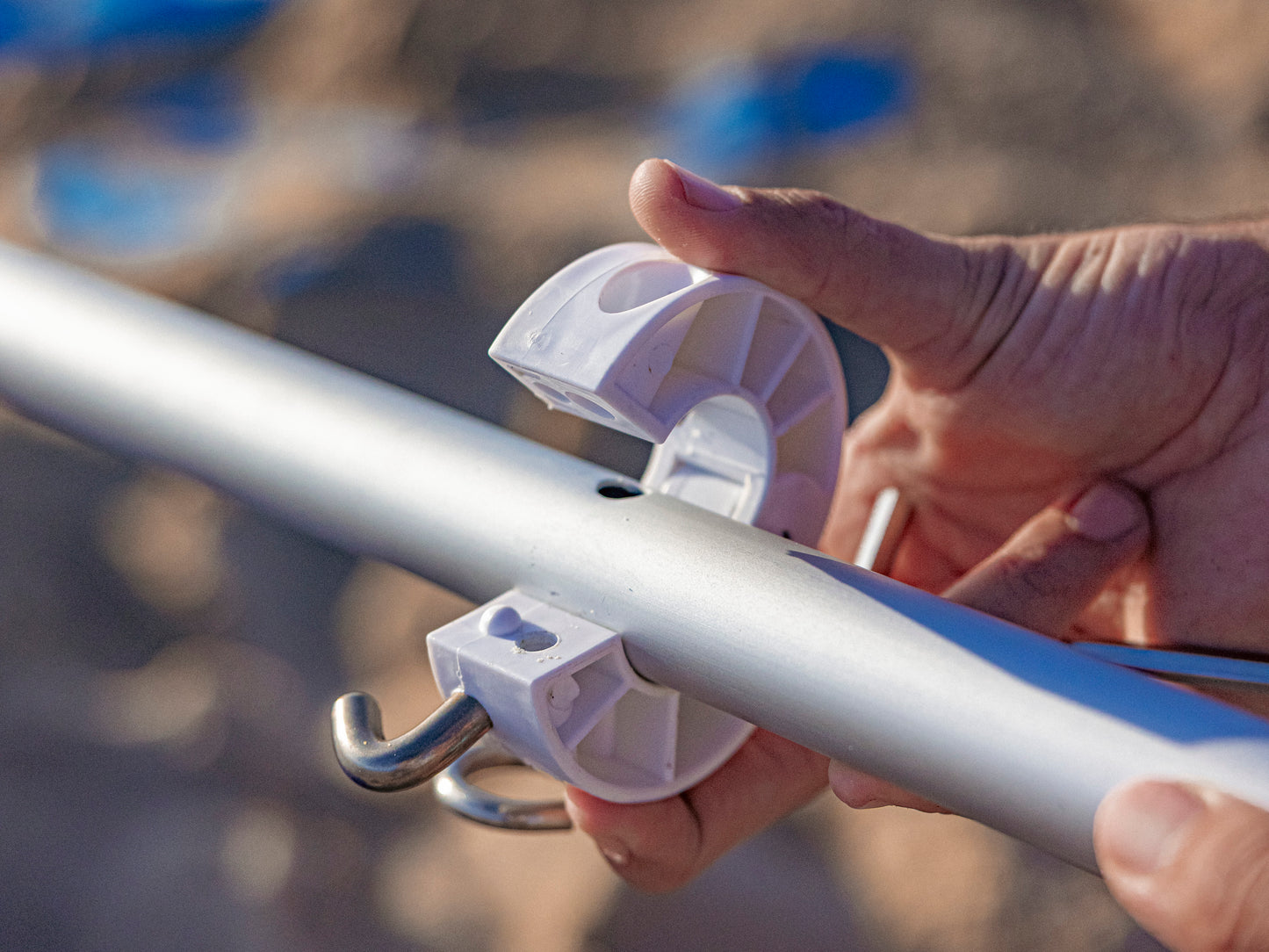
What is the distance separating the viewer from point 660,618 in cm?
56

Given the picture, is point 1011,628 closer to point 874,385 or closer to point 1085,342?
point 1085,342

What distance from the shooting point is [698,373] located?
65 centimetres

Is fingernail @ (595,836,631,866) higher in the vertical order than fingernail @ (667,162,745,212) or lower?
lower

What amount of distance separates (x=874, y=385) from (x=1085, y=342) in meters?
0.78

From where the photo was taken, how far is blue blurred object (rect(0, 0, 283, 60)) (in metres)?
2.13

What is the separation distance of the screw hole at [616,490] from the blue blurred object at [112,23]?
6.16 ft

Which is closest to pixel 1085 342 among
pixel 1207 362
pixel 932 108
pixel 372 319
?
pixel 1207 362

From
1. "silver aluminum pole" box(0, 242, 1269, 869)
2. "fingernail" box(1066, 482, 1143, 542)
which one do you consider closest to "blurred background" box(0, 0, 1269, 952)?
"fingernail" box(1066, 482, 1143, 542)

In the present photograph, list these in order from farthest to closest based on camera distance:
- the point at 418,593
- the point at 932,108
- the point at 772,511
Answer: the point at 932,108 → the point at 418,593 → the point at 772,511

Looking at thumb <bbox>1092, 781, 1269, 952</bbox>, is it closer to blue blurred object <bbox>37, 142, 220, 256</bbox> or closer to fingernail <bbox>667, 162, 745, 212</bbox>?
fingernail <bbox>667, 162, 745, 212</bbox>

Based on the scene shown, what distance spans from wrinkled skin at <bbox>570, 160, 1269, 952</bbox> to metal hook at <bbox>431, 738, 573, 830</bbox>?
0.14 feet

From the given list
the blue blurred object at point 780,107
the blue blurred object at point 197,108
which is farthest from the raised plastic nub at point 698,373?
the blue blurred object at point 197,108

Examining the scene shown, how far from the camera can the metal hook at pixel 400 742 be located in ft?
1.71

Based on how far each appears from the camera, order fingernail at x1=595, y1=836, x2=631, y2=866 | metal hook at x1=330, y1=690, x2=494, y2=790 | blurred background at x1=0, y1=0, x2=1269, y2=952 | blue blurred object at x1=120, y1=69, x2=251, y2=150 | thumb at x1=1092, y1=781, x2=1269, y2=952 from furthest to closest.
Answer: blue blurred object at x1=120, y1=69, x2=251, y2=150
blurred background at x1=0, y1=0, x2=1269, y2=952
fingernail at x1=595, y1=836, x2=631, y2=866
metal hook at x1=330, y1=690, x2=494, y2=790
thumb at x1=1092, y1=781, x2=1269, y2=952
